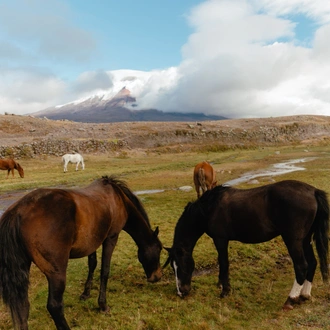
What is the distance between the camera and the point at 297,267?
6004 mm

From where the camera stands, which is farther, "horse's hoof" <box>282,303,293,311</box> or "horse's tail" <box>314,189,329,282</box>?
"horse's tail" <box>314,189,329,282</box>

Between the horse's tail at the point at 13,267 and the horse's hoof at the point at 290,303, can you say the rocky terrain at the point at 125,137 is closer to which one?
the horse's tail at the point at 13,267

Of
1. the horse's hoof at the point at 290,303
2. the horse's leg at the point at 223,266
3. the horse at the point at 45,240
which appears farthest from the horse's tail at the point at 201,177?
the horse at the point at 45,240

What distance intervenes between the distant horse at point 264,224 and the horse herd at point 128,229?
0.02 meters

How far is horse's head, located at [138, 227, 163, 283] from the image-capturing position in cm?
668

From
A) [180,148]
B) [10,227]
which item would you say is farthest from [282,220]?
[180,148]

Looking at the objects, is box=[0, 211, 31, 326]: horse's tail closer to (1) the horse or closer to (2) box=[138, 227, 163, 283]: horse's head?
(1) the horse

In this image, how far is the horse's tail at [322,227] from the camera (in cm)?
608

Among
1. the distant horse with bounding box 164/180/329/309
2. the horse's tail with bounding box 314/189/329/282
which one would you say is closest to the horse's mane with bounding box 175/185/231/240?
the distant horse with bounding box 164/180/329/309

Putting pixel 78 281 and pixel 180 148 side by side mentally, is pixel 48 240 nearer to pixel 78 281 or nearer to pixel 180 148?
pixel 78 281

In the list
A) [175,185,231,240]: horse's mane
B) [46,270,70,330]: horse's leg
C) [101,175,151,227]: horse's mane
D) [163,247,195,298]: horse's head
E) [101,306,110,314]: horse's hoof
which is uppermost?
[101,175,151,227]: horse's mane

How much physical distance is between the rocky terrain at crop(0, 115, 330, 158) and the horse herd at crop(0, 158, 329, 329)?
4255 centimetres

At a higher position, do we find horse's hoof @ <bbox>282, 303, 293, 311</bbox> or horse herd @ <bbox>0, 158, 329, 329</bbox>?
horse herd @ <bbox>0, 158, 329, 329</bbox>

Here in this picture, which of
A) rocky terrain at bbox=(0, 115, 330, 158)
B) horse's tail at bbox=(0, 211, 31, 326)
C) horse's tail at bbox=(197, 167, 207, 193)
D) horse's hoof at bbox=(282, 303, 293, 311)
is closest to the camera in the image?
horse's tail at bbox=(0, 211, 31, 326)
